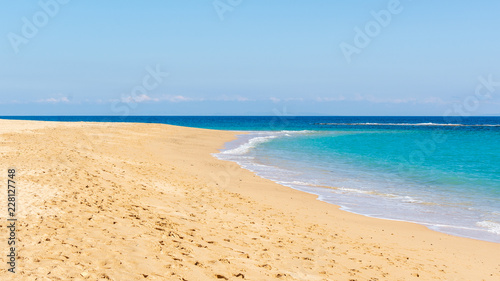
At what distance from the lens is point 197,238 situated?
7.16 m

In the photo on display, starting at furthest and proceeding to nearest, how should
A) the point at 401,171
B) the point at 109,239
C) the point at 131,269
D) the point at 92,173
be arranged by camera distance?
the point at 401,171 < the point at 92,173 < the point at 109,239 < the point at 131,269

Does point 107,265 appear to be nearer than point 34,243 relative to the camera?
Yes

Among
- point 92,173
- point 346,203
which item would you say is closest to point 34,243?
point 92,173

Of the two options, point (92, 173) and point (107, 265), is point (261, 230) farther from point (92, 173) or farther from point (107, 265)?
point (92, 173)

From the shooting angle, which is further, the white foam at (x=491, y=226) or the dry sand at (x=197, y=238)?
the white foam at (x=491, y=226)

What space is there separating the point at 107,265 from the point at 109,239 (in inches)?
40.7

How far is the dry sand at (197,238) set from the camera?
5602 millimetres

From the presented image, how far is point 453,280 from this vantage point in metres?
6.64

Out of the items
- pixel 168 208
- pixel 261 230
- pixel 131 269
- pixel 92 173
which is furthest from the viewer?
pixel 92 173

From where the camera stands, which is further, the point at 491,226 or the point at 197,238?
the point at 491,226

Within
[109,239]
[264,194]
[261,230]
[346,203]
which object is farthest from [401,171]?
[109,239]

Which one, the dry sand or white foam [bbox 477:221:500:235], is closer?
the dry sand

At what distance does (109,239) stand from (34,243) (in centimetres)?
110

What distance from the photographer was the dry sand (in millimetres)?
5602
